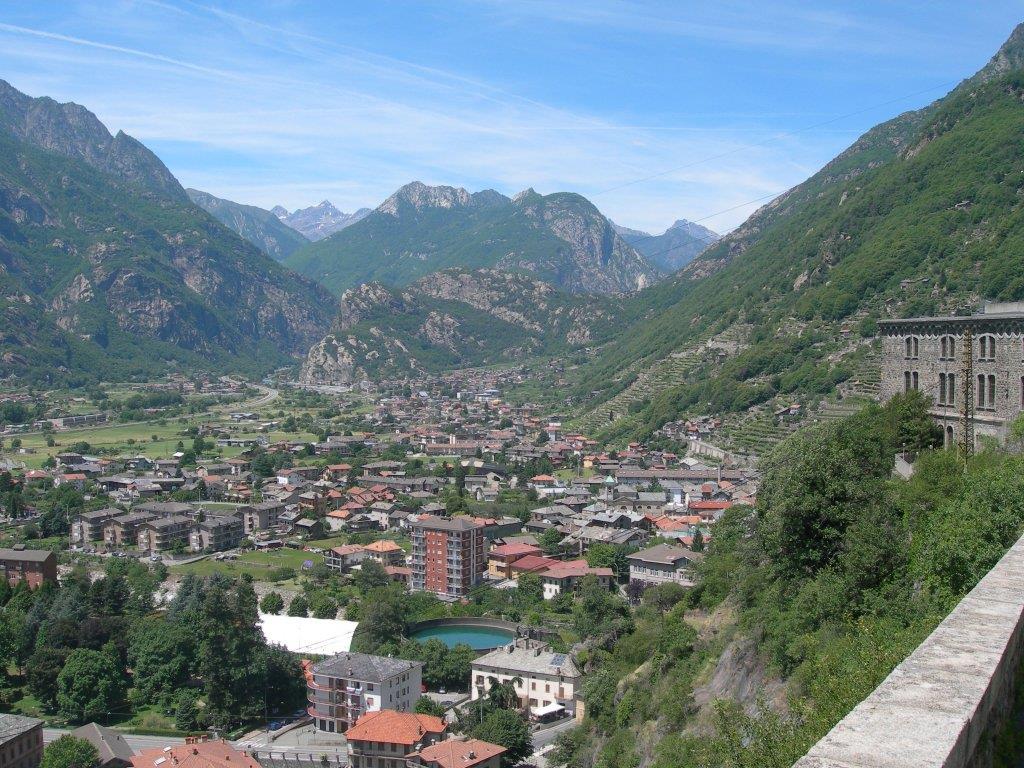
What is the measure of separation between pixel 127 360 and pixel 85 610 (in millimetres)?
110427

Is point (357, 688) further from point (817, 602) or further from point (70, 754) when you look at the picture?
point (817, 602)

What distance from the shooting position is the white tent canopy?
29.8 m

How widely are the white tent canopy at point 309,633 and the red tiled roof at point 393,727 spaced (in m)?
7.04

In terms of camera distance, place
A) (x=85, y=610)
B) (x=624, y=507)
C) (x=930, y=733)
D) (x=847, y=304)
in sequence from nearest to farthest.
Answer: (x=930, y=733) < (x=85, y=610) < (x=624, y=507) < (x=847, y=304)

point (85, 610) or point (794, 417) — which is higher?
point (794, 417)

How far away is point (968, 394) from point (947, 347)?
6.65 ft

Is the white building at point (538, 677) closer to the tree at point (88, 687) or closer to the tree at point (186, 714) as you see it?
the tree at point (186, 714)

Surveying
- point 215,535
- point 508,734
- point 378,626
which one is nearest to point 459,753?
point 508,734

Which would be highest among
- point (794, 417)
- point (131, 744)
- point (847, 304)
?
point (847, 304)

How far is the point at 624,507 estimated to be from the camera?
46438mm

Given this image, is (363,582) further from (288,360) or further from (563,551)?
(288,360)

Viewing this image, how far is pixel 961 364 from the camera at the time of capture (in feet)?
56.6

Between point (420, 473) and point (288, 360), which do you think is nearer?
point (420, 473)

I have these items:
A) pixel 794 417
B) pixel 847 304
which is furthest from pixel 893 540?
pixel 847 304
